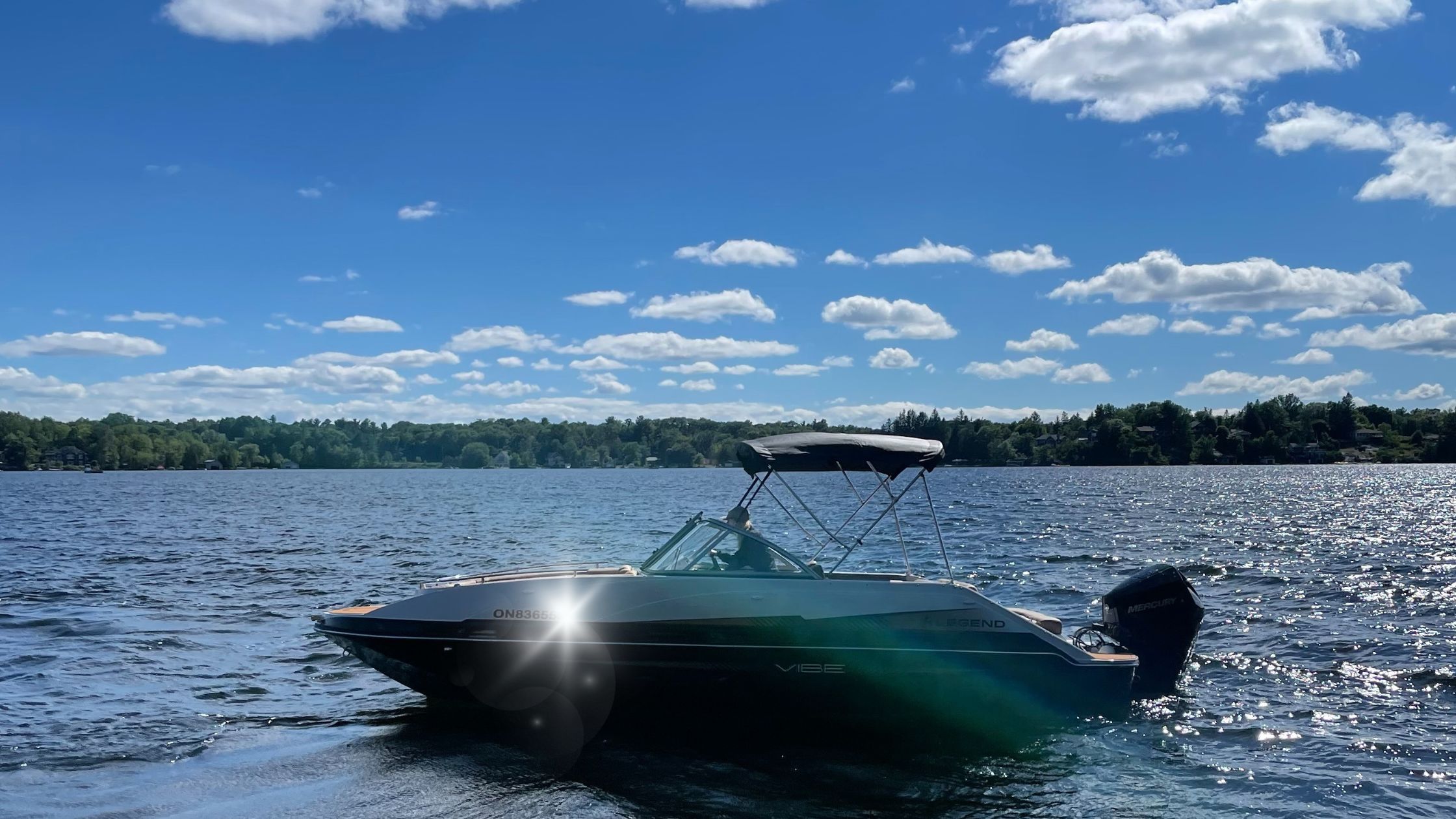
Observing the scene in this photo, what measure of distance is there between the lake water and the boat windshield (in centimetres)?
173

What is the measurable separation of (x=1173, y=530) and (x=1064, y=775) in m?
27.8

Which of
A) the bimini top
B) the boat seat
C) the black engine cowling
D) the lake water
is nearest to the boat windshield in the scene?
the bimini top

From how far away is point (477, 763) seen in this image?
29.8ft

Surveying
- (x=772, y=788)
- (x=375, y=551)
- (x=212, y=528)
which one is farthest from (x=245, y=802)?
(x=212, y=528)

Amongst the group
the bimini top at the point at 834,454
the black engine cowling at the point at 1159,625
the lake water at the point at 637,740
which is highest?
the bimini top at the point at 834,454

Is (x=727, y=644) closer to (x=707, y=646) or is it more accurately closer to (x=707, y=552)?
(x=707, y=646)

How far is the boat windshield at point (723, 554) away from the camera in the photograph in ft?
35.4

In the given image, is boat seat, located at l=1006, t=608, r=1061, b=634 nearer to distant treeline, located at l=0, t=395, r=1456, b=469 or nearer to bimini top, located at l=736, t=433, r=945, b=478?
bimini top, located at l=736, t=433, r=945, b=478

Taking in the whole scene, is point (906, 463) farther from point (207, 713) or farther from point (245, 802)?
point (207, 713)

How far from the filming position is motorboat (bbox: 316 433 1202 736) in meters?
10.3

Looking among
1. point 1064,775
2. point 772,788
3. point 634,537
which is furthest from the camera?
point 634,537

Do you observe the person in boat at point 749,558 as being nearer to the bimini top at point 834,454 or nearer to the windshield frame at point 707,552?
the windshield frame at point 707,552

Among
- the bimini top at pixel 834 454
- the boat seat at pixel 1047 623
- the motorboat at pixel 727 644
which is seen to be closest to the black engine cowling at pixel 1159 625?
the boat seat at pixel 1047 623

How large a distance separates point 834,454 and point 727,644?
→ 2347mm
